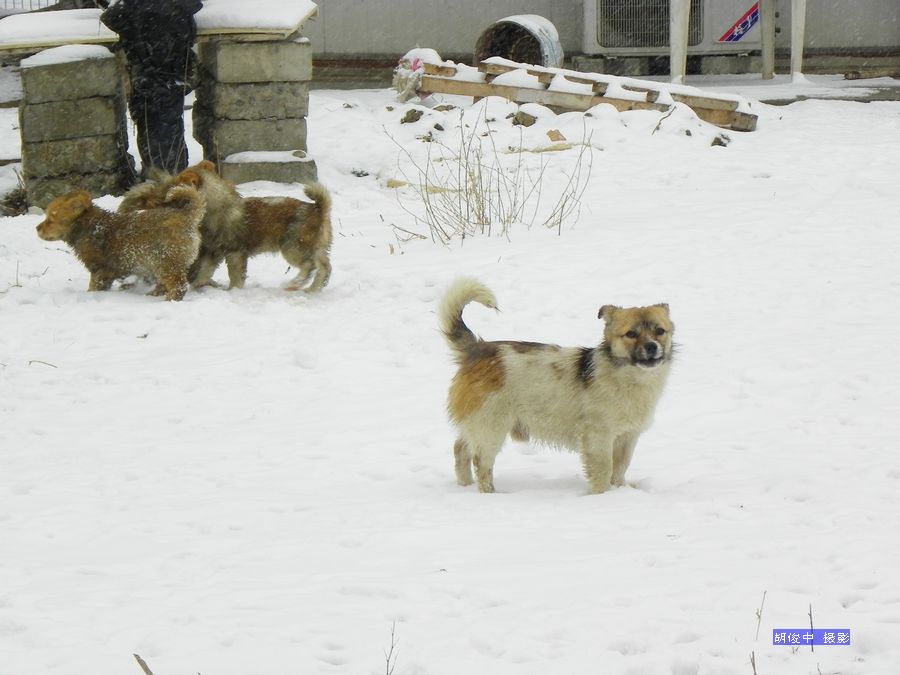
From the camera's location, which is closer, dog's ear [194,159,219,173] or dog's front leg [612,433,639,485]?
dog's front leg [612,433,639,485]

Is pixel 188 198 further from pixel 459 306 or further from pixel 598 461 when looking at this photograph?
pixel 598 461

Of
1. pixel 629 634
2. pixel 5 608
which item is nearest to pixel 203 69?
pixel 5 608

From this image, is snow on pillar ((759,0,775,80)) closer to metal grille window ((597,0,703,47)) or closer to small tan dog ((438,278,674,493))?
metal grille window ((597,0,703,47))

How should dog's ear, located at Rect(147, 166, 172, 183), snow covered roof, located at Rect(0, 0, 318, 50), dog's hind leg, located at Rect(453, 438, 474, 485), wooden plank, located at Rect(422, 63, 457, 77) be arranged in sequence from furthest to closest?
wooden plank, located at Rect(422, 63, 457, 77), snow covered roof, located at Rect(0, 0, 318, 50), dog's ear, located at Rect(147, 166, 172, 183), dog's hind leg, located at Rect(453, 438, 474, 485)

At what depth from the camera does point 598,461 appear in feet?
16.7

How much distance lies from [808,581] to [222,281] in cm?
584

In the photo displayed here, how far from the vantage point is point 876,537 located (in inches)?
167

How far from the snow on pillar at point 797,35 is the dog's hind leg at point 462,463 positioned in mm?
10719

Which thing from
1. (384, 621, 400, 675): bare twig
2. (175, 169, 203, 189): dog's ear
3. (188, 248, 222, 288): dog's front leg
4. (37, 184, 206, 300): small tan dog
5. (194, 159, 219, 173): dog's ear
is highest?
(194, 159, 219, 173): dog's ear

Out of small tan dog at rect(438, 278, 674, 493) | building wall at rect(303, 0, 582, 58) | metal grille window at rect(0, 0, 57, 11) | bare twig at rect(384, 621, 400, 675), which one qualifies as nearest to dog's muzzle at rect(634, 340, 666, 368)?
small tan dog at rect(438, 278, 674, 493)

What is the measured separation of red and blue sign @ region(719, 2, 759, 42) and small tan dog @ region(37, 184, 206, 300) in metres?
9.96

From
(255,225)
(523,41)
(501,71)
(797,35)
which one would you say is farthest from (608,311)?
(523,41)

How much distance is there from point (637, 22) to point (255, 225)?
9.08 m

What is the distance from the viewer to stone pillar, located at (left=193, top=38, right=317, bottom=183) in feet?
34.2
